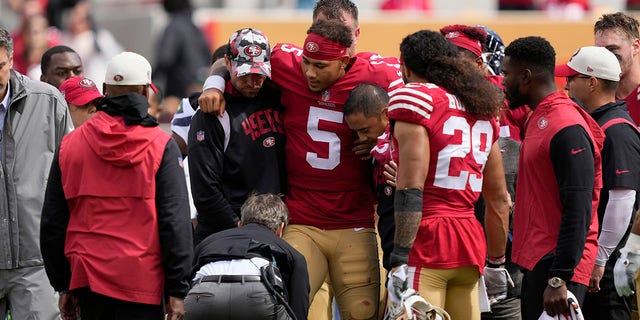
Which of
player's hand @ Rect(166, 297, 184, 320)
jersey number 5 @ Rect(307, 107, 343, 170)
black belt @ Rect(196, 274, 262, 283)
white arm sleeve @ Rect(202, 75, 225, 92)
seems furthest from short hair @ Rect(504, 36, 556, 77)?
player's hand @ Rect(166, 297, 184, 320)

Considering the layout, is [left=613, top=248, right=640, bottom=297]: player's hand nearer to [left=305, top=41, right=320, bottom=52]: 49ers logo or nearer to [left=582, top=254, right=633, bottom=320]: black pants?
[left=582, top=254, right=633, bottom=320]: black pants

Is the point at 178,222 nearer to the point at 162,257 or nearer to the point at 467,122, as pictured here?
the point at 162,257

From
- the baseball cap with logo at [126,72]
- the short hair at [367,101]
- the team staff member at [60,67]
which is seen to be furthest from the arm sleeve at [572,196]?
the team staff member at [60,67]

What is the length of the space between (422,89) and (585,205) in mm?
1018

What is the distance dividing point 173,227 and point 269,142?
3.43 feet

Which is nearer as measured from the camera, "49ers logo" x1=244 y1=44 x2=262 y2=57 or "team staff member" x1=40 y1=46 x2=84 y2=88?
"49ers logo" x1=244 y1=44 x2=262 y2=57

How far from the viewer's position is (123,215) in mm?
6461

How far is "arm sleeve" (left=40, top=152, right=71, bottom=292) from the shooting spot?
6562mm

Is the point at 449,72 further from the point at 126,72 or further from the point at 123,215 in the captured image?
the point at 123,215

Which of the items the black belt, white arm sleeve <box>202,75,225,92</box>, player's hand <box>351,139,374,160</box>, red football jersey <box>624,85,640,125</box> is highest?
white arm sleeve <box>202,75,225,92</box>

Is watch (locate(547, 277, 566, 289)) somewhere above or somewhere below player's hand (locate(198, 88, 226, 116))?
below

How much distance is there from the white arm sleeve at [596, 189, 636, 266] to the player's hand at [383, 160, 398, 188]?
1224mm

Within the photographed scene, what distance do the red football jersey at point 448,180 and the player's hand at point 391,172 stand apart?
0.43 m

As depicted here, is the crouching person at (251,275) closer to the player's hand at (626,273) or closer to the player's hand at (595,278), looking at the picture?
the player's hand at (595,278)
